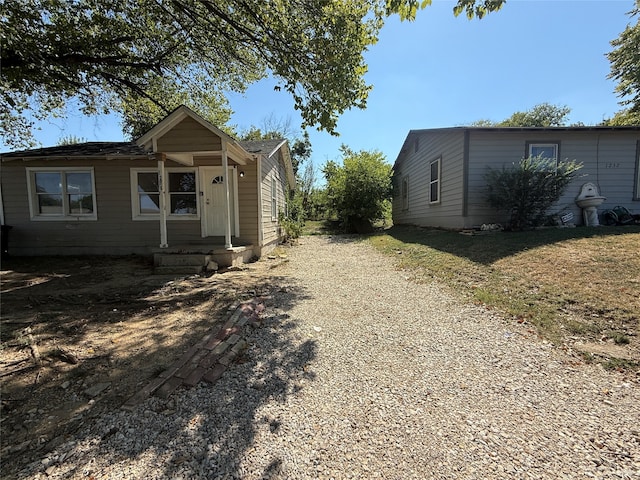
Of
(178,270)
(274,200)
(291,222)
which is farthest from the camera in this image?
(291,222)

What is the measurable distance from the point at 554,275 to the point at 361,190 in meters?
10.8

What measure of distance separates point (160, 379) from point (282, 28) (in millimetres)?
6364

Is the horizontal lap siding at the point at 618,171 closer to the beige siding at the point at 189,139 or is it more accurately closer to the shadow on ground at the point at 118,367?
the shadow on ground at the point at 118,367

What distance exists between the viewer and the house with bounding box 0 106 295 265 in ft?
30.0

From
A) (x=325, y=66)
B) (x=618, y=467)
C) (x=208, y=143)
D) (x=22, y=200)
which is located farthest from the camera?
(x=22, y=200)

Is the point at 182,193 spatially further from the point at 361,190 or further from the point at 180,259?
the point at 361,190

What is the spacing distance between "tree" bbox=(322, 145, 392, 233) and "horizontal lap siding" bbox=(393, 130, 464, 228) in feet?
4.31

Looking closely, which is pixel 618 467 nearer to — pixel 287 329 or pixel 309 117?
pixel 287 329

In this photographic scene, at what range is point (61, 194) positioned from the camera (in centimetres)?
948

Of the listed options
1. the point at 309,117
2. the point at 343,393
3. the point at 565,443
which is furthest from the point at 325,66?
the point at 565,443

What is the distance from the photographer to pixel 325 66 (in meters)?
5.75

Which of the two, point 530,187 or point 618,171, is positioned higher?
point 618,171

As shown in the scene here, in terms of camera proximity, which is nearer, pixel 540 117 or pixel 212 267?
pixel 212 267

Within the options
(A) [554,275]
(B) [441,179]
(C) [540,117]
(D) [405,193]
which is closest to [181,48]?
(B) [441,179]
